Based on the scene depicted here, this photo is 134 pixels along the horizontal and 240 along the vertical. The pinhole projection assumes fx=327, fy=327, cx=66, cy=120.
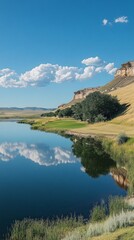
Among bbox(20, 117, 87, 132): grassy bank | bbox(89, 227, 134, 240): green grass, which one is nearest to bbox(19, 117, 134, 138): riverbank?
bbox(20, 117, 87, 132): grassy bank

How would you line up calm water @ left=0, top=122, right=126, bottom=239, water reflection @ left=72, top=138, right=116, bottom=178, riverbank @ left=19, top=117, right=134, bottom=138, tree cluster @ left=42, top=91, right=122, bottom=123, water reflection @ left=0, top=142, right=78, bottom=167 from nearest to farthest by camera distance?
calm water @ left=0, top=122, right=126, bottom=239 < water reflection @ left=72, top=138, right=116, bottom=178 < water reflection @ left=0, top=142, right=78, bottom=167 < riverbank @ left=19, top=117, right=134, bottom=138 < tree cluster @ left=42, top=91, right=122, bottom=123

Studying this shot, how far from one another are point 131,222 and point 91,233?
1.88 meters

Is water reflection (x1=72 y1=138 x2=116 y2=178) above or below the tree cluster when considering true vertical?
below

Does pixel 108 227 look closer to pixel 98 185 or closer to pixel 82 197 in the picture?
pixel 82 197

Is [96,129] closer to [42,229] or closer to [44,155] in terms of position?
[44,155]

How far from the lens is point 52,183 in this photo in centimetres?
3244

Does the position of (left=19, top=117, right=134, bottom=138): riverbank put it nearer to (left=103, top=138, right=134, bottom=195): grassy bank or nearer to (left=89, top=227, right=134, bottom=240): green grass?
(left=103, top=138, right=134, bottom=195): grassy bank

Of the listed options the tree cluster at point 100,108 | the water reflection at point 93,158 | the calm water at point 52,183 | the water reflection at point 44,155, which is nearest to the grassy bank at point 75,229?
the calm water at point 52,183

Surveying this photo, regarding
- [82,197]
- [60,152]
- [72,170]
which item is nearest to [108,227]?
[82,197]

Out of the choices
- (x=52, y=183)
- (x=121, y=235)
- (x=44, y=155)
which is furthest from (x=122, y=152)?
(x=121, y=235)

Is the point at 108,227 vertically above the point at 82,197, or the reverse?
the point at 108,227

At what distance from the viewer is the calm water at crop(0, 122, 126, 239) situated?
23.8m

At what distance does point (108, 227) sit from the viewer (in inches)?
571

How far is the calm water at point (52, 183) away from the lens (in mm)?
23766
